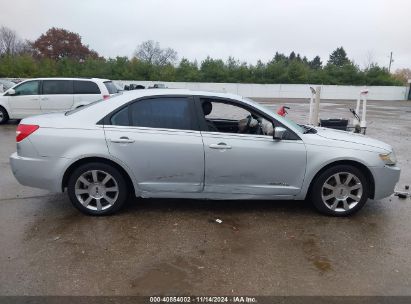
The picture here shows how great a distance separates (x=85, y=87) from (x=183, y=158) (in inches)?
334

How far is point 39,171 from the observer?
14.4ft

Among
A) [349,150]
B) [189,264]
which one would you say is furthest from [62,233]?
[349,150]

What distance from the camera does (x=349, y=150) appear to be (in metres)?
4.46

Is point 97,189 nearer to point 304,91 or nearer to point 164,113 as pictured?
point 164,113

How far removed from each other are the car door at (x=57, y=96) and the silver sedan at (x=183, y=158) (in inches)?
302

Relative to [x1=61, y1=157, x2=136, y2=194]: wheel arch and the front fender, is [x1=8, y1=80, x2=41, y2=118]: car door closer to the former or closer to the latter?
[x1=61, y1=157, x2=136, y2=194]: wheel arch

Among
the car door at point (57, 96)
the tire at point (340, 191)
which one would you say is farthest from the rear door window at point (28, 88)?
the tire at point (340, 191)

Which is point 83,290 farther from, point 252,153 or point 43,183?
point 252,153

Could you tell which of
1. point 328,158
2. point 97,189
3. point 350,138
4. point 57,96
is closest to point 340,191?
point 328,158

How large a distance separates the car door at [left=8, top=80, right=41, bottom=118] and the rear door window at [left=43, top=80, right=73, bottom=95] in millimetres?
305

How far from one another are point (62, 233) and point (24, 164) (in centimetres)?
106

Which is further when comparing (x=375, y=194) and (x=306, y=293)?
(x=375, y=194)

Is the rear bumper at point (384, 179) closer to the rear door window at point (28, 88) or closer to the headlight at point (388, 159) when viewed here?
the headlight at point (388, 159)

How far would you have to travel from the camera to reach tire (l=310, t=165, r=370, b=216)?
450 cm
